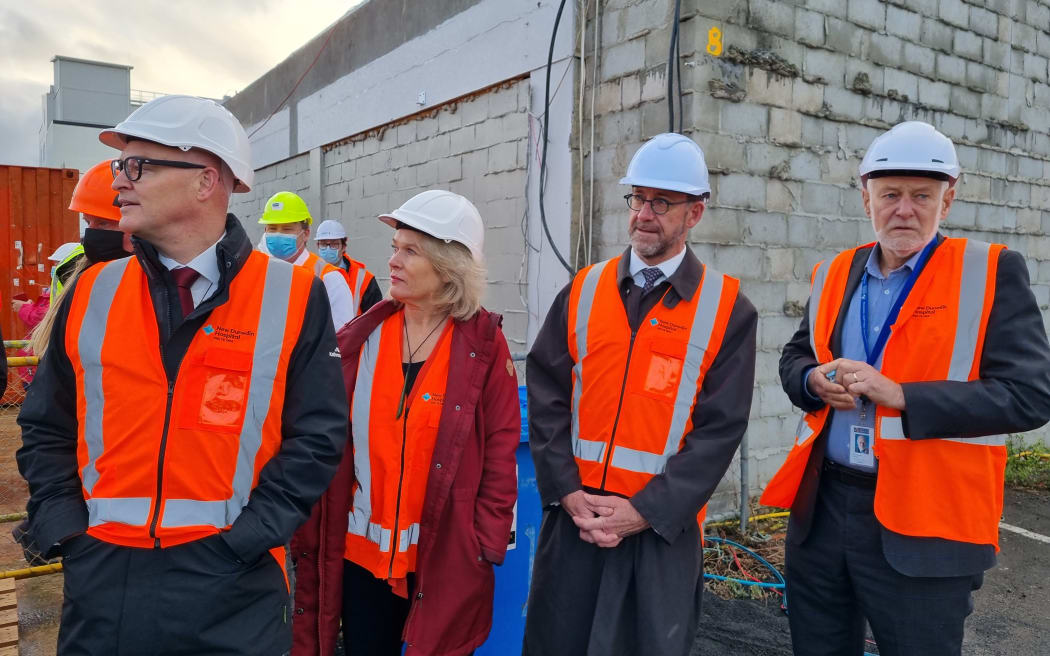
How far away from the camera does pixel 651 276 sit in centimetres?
255

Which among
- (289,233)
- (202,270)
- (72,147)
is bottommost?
(202,270)

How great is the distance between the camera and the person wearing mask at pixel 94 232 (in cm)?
265

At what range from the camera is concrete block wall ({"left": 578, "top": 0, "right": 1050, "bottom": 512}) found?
4.87 meters

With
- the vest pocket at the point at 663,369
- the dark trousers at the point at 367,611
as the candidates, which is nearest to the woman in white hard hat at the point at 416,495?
the dark trousers at the point at 367,611

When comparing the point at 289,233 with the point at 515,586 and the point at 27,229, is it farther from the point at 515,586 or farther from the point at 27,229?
the point at 27,229

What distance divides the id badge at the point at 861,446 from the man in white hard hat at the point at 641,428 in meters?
0.34

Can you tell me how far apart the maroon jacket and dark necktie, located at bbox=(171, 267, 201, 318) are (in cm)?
76

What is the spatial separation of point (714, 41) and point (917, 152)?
276 cm

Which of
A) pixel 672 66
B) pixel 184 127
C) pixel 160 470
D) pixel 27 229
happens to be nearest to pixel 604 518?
pixel 160 470

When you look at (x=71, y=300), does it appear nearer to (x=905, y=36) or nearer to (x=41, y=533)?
(x=41, y=533)

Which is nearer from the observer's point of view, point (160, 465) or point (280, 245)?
point (160, 465)

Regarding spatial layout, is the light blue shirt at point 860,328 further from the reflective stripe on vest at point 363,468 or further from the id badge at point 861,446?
the reflective stripe on vest at point 363,468

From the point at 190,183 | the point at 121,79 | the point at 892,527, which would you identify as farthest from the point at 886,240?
the point at 121,79

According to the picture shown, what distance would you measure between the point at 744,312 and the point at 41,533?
2092 mm
